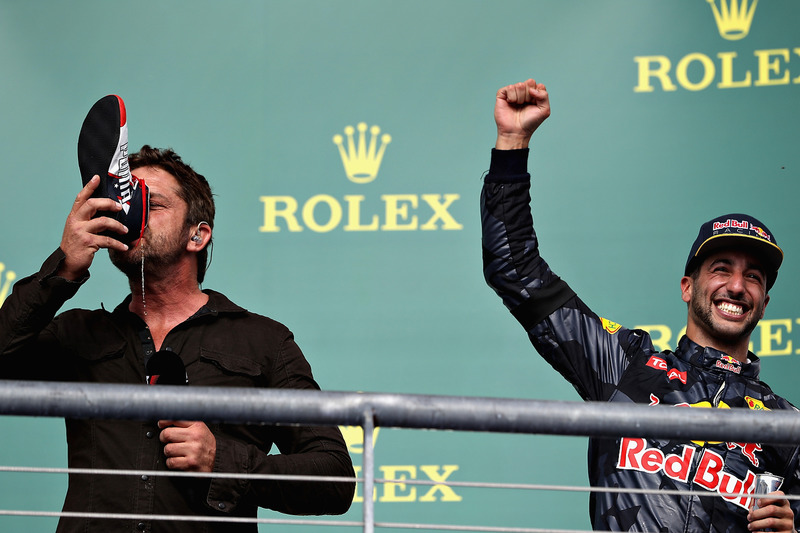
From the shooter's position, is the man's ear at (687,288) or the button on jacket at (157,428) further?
the man's ear at (687,288)

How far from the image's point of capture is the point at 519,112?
163 cm

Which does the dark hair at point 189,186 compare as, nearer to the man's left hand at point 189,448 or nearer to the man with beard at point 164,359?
the man with beard at point 164,359

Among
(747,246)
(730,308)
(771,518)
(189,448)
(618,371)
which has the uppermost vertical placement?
(747,246)

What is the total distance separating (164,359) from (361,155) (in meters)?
1.25

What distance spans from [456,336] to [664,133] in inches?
30.1

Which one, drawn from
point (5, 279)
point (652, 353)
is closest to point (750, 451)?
point (652, 353)

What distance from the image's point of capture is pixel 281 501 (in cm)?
137

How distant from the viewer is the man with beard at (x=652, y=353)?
1.50 meters

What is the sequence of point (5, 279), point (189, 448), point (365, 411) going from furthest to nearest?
point (5, 279)
point (189, 448)
point (365, 411)

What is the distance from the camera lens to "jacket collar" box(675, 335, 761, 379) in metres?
1.65

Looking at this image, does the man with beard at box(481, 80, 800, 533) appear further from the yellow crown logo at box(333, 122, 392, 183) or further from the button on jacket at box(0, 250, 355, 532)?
the yellow crown logo at box(333, 122, 392, 183)

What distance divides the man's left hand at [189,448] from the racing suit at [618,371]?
2.00 ft

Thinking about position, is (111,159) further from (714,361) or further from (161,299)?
(714,361)

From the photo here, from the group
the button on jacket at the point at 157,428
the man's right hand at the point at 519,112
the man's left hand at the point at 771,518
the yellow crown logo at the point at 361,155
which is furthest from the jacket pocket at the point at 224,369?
the yellow crown logo at the point at 361,155
